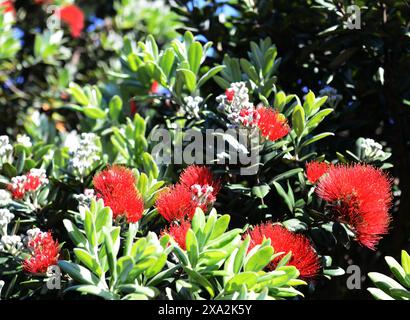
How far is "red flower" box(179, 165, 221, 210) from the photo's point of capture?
1.84m

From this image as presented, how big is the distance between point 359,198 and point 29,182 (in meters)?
1.10

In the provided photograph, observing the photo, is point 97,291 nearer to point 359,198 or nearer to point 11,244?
point 11,244

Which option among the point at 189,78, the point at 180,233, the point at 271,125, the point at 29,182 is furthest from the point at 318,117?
the point at 29,182

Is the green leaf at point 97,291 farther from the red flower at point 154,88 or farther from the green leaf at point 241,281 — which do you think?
the red flower at point 154,88

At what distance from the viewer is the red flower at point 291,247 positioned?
1.75 meters

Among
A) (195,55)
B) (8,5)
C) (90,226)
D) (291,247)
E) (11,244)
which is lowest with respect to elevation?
(11,244)

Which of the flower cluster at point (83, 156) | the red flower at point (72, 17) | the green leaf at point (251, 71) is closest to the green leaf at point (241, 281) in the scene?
the flower cluster at point (83, 156)

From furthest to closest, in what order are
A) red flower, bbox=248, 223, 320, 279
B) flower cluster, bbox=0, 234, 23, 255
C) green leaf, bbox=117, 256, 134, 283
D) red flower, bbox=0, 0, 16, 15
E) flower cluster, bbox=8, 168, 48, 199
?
1. red flower, bbox=0, 0, 16, 15
2. flower cluster, bbox=8, 168, 48, 199
3. flower cluster, bbox=0, 234, 23, 255
4. red flower, bbox=248, 223, 320, 279
5. green leaf, bbox=117, 256, 134, 283

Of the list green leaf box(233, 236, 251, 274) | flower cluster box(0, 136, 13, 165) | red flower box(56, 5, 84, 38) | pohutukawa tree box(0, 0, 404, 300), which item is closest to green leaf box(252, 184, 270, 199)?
pohutukawa tree box(0, 0, 404, 300)

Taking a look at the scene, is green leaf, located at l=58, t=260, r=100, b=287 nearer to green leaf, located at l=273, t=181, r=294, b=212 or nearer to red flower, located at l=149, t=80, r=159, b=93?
green leaf, located at l=273, t=181, r=294, b=212

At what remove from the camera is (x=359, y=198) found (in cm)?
176

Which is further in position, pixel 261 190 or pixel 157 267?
pixel 261 190

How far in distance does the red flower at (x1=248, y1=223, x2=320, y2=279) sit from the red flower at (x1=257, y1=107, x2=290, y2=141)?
321mm
